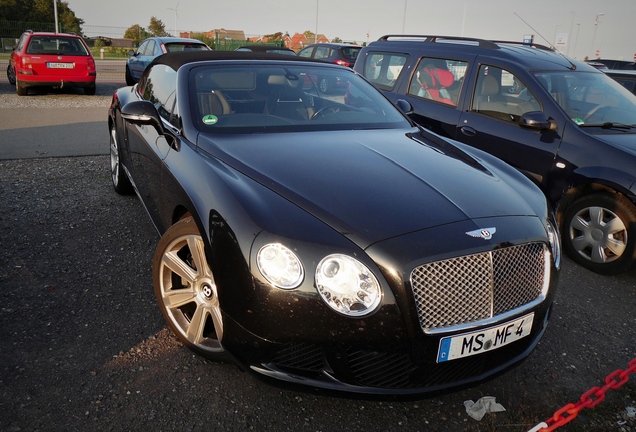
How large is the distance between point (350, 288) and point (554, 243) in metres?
1.22

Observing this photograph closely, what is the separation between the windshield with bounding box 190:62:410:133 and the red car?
11.7 m

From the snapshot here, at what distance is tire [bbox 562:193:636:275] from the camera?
4.24 metres

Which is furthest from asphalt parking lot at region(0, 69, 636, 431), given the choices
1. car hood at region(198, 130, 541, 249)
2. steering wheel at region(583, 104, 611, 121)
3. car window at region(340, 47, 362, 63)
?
car window at region(340, 47, 362, 63)

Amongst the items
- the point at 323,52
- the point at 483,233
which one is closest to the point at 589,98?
the point at 483,233

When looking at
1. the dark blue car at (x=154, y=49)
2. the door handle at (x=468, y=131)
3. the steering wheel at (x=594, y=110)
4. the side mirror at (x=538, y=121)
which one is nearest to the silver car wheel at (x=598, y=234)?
the side mirror at (x=538, y=121)

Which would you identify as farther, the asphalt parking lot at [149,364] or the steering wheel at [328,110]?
the steering wheel at [328,110]

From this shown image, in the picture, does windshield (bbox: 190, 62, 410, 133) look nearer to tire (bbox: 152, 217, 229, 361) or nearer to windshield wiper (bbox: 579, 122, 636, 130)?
tire (bbox: 152, 217, 229, 361)

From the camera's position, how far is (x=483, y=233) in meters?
2.45

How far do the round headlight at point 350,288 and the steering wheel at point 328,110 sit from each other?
178cm

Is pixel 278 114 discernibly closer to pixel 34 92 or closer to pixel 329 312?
pixel 329 312

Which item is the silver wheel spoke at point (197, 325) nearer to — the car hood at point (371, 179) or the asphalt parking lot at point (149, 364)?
the asphalt parking lot at point (149, 364)

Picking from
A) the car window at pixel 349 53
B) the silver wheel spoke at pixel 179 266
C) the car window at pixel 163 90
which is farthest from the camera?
the car window at pixel 349 53

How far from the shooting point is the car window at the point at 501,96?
5.08m

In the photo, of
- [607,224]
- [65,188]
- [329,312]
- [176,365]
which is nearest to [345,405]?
[329,312]
